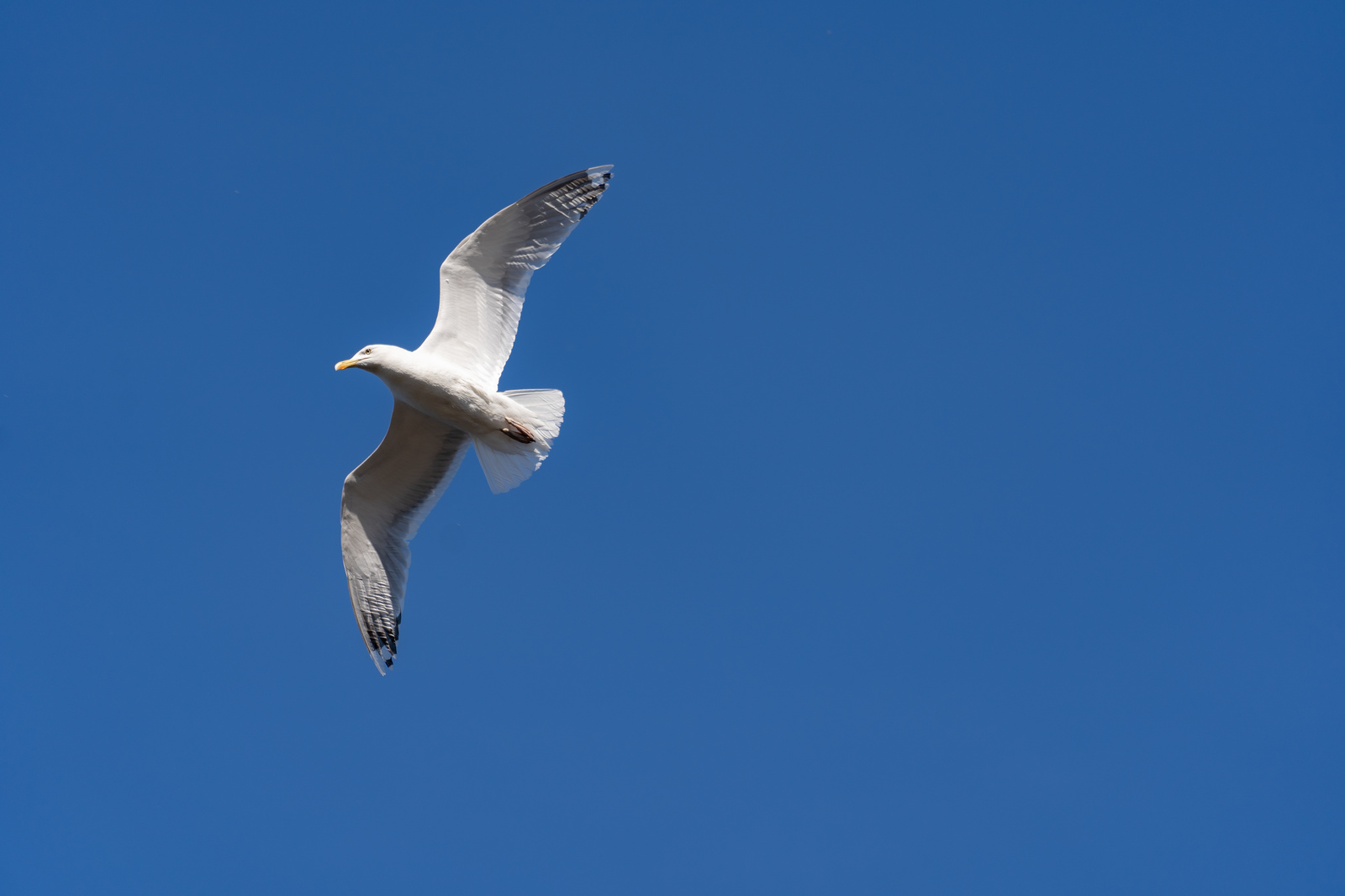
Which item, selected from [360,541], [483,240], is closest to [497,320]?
[483,240]

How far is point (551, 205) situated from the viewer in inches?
405

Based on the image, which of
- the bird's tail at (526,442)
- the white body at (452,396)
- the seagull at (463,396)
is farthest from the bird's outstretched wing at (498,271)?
the bird's tail at (526,442)

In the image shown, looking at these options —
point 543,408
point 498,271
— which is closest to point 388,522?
point 543,408

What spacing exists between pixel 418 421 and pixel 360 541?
60.9 inches

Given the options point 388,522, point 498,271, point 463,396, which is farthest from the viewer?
point 388,522

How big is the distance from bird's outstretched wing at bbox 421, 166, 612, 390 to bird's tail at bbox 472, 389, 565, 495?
0.50m

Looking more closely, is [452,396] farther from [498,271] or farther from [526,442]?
[498,271]

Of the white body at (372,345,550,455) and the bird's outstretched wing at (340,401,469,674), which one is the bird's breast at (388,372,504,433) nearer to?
the white body at (372,345,550,455)

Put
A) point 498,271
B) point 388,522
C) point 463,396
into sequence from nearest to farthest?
point 463,396, point 498,271, point 388,522

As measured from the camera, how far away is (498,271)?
33.9 feet

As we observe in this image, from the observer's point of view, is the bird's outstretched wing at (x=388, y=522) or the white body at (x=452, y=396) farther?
the bird's outstretched wing at (x=388, y=522)

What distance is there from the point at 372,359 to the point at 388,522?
79.6 inches

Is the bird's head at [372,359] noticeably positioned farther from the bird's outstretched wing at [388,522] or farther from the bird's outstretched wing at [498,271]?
the bird's outstretched wing at [388,522]

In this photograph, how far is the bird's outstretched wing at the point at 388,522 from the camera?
11047mm
